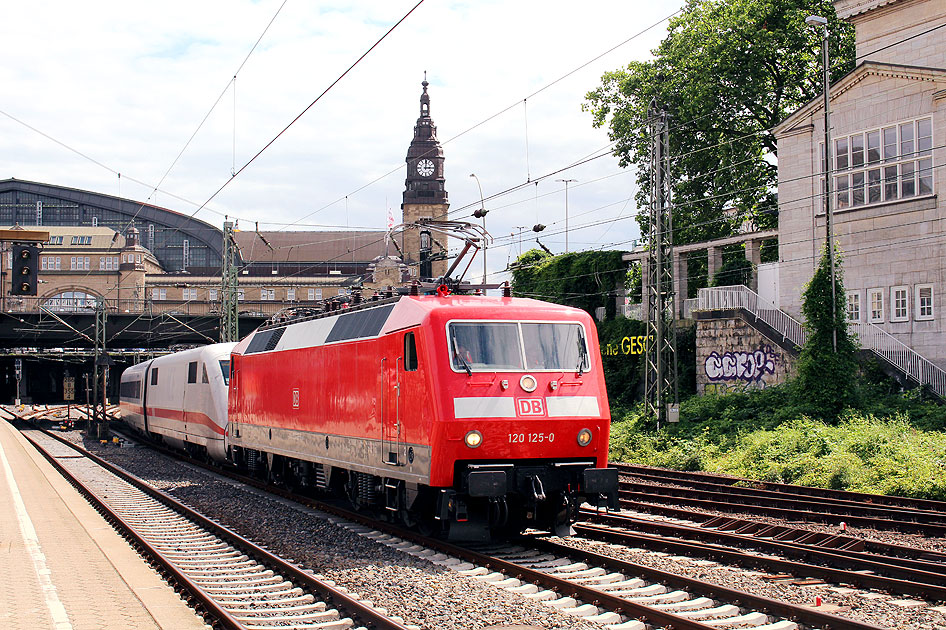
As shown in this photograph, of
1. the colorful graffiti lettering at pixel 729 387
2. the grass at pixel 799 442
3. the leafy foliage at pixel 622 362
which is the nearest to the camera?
the grass at pixel 799 442

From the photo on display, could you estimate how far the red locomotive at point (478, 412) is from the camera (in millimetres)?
12742

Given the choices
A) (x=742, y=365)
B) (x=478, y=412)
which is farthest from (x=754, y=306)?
(x=478, y=412)

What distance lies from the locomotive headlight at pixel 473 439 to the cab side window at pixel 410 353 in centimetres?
128

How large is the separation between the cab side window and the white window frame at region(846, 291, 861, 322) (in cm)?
2324

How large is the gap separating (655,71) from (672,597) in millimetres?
36875

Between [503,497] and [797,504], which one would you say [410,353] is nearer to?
[503,497]

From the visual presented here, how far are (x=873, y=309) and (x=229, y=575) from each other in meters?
26.0

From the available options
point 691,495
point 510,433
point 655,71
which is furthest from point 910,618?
point 655,71

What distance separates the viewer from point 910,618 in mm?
8938

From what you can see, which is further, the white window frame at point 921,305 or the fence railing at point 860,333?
the white window frame at point 921,305

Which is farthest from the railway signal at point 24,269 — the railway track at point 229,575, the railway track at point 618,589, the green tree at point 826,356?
the green tree at point 826,356

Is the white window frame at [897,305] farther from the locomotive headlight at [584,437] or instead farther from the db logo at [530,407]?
the db logo at [530,407]

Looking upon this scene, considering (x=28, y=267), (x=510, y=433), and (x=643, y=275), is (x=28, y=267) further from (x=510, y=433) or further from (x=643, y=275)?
(x=643, y=275)

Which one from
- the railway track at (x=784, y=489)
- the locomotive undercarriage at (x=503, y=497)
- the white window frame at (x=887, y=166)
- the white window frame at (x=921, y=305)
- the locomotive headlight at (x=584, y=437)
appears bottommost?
the railway track at (x=784, y=489)
